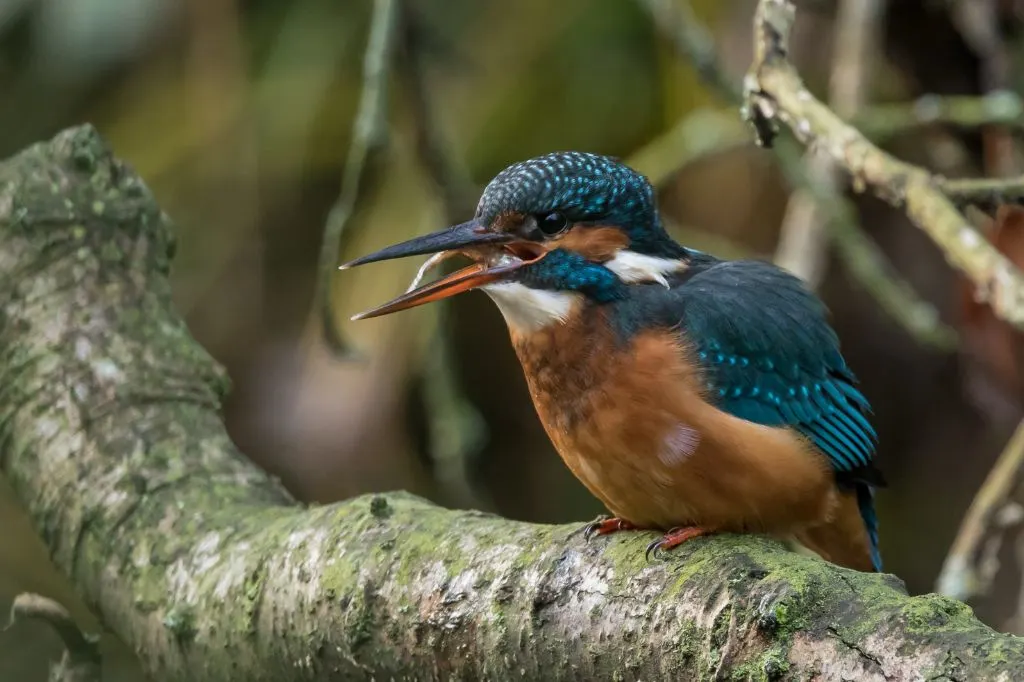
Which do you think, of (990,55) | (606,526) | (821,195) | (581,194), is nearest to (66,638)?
(606,526)

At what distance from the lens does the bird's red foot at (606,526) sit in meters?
1.69

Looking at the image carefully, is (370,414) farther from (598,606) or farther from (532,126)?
(598,606)

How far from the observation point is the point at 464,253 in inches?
77.8

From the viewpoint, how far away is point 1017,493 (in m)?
2.75

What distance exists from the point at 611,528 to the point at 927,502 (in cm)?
300

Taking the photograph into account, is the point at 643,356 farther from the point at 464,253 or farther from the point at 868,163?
the point at 868,163

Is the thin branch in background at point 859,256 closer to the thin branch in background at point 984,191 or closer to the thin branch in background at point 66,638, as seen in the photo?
the thin branch in background at point 984,191

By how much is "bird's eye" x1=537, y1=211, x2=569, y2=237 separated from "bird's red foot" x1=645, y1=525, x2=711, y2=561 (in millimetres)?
506

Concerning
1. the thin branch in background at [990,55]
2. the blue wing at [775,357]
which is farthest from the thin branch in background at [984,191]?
the thin branch in background at [990,55]

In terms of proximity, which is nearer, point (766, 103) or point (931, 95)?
point (766, 103)

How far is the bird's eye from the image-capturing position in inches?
79.6

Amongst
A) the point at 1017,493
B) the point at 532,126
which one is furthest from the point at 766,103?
the point at 532,126

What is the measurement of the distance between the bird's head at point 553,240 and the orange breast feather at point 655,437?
60 millimetres

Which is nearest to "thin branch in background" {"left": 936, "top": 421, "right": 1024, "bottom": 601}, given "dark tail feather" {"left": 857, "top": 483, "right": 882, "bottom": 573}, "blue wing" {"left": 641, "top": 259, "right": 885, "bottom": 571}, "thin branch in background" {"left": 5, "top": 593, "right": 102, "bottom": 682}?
"dark tail feather" {"left": 857, "top": 483, "right": 882, "bottom": 573}
